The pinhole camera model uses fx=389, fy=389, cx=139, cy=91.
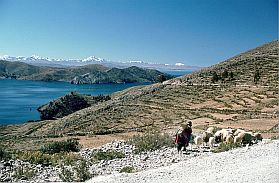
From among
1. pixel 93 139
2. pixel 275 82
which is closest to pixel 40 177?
pixel 93 139

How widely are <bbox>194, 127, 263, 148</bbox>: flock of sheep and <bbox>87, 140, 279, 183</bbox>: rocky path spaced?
405 centimetres

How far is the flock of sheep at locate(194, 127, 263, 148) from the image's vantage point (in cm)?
2009

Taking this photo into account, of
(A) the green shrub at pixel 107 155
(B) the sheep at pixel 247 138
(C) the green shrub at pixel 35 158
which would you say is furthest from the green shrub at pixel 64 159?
(B) the sheep at pixel 247 138

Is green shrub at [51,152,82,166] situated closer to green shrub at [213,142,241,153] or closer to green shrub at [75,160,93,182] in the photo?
green shrub at [75,160,93,182]

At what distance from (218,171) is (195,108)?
3914 centimetres

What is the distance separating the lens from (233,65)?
87.8 meters

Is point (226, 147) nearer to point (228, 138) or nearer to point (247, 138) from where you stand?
point (247, 138)

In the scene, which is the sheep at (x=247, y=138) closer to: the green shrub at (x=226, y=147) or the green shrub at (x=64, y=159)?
the green shrub at (x=226, y=147)

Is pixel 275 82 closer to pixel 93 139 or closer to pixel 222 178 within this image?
pixel 93 139

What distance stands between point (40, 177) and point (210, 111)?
113 feet

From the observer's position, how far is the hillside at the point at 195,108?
40031 mm

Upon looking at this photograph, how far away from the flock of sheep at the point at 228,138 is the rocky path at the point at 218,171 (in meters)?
4.05

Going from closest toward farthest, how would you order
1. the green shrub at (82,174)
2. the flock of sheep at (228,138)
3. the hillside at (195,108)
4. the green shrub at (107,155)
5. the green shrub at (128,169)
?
1. the green shrub at (82,174)
2. the green shrub at (128,169)
3. the green shrub at (107,155)
4. the flock of sheep at (228,138)
5. the hillside at (195,108)

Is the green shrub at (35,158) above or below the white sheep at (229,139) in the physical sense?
below
